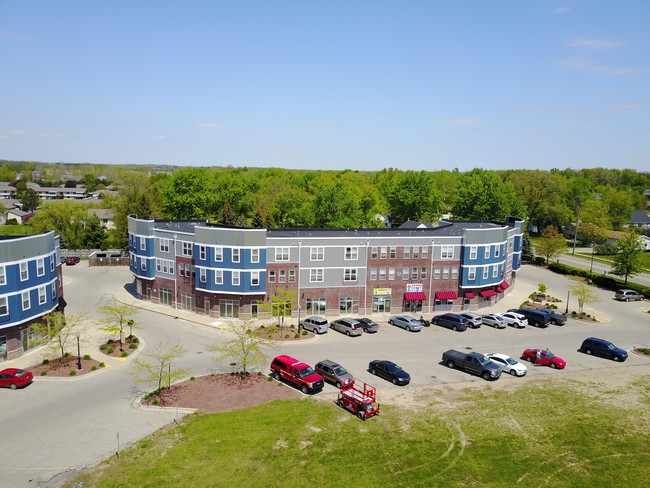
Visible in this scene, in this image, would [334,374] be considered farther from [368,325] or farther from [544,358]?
[544,358]

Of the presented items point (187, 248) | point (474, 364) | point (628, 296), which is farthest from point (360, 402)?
point (628, 296)

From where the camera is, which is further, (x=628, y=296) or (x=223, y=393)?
(x=628, y=296)

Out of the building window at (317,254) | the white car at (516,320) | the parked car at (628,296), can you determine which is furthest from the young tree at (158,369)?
the parked car at (628,296)

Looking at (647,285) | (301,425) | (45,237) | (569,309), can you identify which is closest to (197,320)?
(45,237)

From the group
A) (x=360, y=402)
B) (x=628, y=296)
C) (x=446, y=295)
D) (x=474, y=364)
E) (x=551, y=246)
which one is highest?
(x=551, y=246)

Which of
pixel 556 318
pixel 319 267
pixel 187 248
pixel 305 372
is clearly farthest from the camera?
pixel 187 248

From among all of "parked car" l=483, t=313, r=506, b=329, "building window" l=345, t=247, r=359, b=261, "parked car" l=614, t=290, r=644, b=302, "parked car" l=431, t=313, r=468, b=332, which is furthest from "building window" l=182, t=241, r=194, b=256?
"parked car" l=614, t=290, r=644, b=302

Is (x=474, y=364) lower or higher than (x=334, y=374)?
lower

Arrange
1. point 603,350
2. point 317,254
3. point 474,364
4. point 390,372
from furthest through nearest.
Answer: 1. point 317,254
2. point 603,350
3. point 474,364
4. point 390,372
